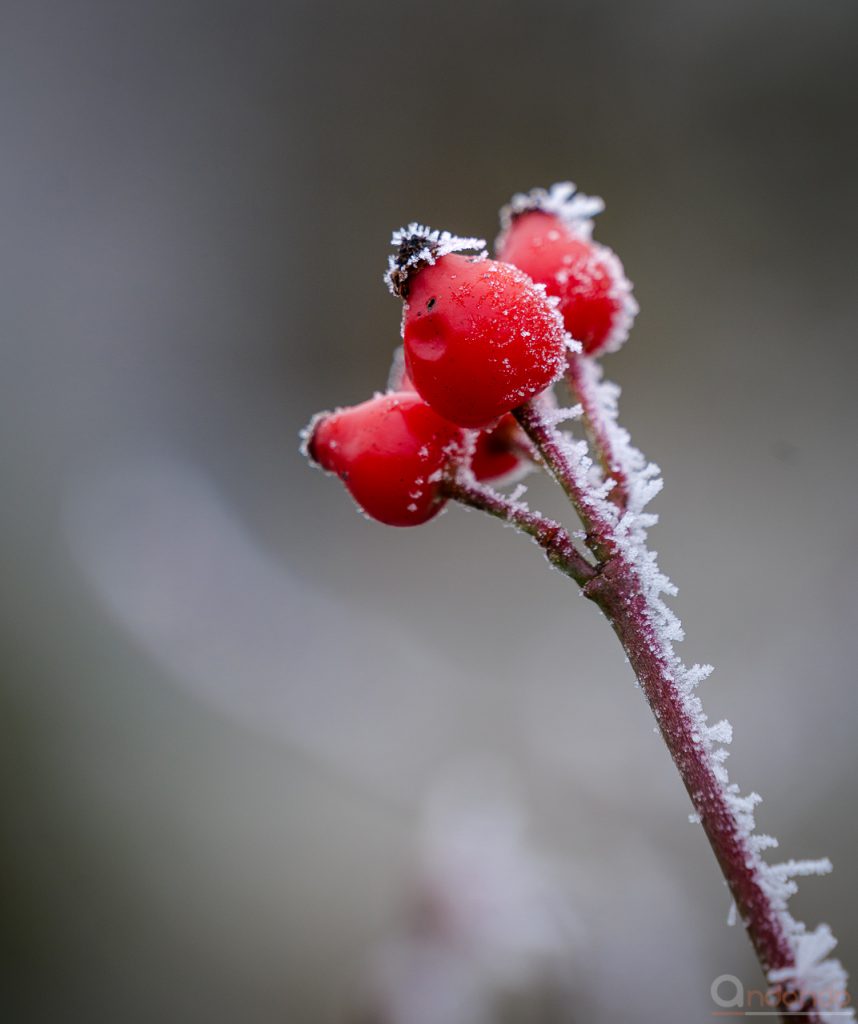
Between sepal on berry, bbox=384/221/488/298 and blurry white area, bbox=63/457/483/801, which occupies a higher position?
blurry white area, bbox=63/457/483/801

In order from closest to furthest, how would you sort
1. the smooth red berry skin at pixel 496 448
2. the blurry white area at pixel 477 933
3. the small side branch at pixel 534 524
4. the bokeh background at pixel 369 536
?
the small side branch at pixel 534 524, the smooth red berry skin at pixel 496 448, the blurry white area at pixel 477 933, the bokeh background at pixel 369 536

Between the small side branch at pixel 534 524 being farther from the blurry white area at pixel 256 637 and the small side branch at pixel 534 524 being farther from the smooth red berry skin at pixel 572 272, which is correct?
the blurry white area at pixel 256 637

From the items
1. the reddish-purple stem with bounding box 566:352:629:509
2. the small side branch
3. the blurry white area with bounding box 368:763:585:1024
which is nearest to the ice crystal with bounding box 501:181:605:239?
the reddish-purple stem with bounding box 566:352:629:509

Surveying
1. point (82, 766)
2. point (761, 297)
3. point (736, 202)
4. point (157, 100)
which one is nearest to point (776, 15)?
point (736, 202)

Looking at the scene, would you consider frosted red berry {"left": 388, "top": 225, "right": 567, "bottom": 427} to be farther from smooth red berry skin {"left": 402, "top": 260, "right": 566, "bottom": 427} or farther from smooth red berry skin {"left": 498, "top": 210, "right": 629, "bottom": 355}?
smooth red berry skin {"left": 498, "top": 210, "right": 629, "bottom": 355}

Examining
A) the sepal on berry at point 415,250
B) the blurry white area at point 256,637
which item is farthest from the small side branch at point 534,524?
the blurry white area at point 256,637

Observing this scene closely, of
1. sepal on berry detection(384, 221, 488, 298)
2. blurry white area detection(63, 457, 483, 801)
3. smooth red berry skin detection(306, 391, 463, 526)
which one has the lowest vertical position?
smooth red berry skin detection(306, 391, 463, 526)

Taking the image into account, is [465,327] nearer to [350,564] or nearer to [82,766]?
[82,766]
